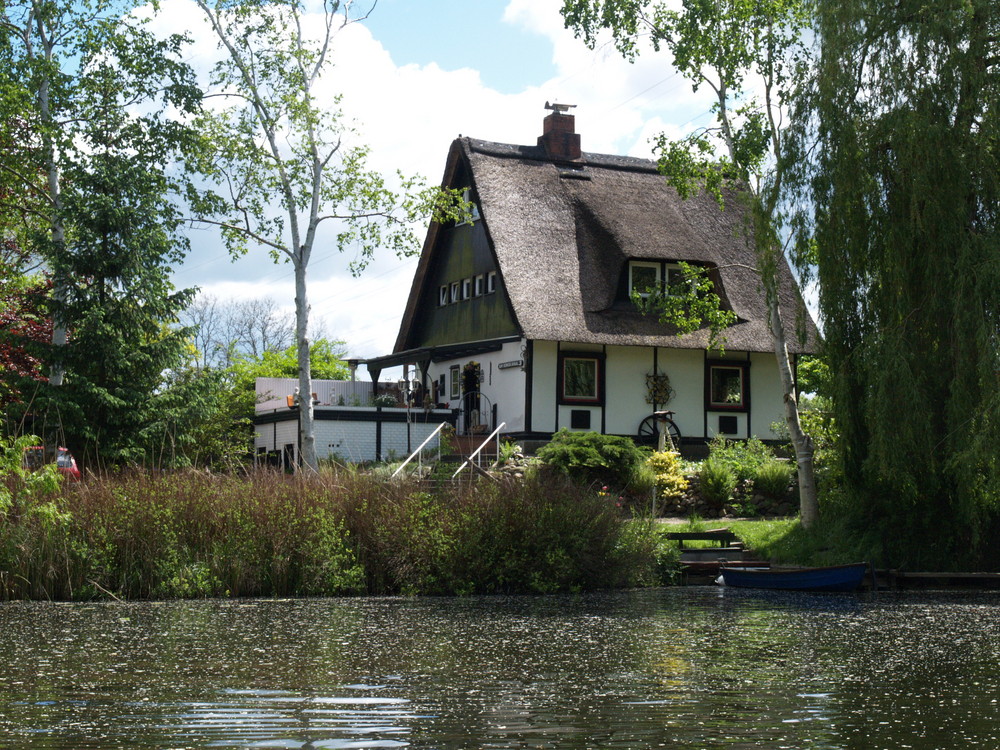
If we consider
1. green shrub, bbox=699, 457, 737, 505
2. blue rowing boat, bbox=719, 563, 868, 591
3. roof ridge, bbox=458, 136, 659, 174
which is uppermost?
roof ridge, bbox=458, 136, 659, 174

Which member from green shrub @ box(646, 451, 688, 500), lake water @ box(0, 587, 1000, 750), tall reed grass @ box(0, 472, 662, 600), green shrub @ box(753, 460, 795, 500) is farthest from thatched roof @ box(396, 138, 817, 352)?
lake water @ box(0, 587, 1000, 750)

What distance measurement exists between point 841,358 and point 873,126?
3892 mm

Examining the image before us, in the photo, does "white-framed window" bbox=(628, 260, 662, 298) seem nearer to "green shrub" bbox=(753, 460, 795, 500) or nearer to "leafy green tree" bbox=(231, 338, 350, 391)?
"green shrub" bbox=(753, 460, 795, 500)

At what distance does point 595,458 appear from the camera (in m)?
24.5

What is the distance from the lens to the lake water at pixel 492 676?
25.1 ft

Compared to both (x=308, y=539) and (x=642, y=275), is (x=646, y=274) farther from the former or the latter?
(x=308, y=539)

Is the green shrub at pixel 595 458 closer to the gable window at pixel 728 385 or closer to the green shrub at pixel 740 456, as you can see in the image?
the green shrub at pixel 740 456

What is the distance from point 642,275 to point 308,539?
16.4 metres

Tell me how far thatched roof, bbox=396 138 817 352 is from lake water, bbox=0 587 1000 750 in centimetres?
1448

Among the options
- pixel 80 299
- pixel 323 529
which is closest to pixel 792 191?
pixel 323 529

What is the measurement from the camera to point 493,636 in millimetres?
12977

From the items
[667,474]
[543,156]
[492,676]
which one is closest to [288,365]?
[543,156]

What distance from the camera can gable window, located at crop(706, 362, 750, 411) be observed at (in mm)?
31688

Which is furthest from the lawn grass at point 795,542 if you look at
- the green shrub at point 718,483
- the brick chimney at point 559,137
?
the brick chimney at point 559,137
